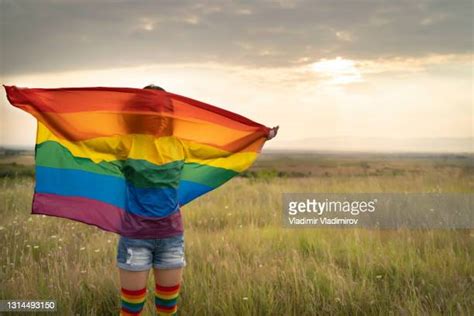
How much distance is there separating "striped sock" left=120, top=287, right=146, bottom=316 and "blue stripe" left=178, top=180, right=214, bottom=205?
30.0 inches

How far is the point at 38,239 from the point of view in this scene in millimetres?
5145

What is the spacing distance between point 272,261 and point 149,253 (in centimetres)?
164

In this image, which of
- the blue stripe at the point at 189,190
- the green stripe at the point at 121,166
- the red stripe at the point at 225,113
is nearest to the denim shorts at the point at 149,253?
the green stripe at the point at 121,166

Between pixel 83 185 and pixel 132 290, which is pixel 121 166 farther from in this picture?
pixel 132 290

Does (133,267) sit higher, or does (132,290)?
(133,267)

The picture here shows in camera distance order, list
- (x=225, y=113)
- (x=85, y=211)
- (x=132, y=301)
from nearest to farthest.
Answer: (x=132, y=301) < (x=85, y=211) < (x=225, y=113)

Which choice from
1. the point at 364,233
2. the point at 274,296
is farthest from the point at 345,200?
the point at 274,296

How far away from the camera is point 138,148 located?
3.42 m

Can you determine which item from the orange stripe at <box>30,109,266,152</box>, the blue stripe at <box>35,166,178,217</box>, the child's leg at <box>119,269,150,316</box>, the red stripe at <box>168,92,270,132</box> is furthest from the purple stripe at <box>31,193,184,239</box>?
the red stripe at <box>168,92,270,132</box>

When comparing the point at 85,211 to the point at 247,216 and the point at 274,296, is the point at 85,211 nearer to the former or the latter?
the point at 274,296

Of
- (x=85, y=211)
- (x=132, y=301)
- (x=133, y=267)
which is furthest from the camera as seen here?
(x=85, y=211)

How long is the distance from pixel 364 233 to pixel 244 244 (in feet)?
4.05

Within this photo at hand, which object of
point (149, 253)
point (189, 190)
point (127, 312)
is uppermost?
point (189, 190)

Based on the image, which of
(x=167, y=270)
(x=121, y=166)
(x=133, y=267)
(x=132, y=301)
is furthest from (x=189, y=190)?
(x=132, y=301)
